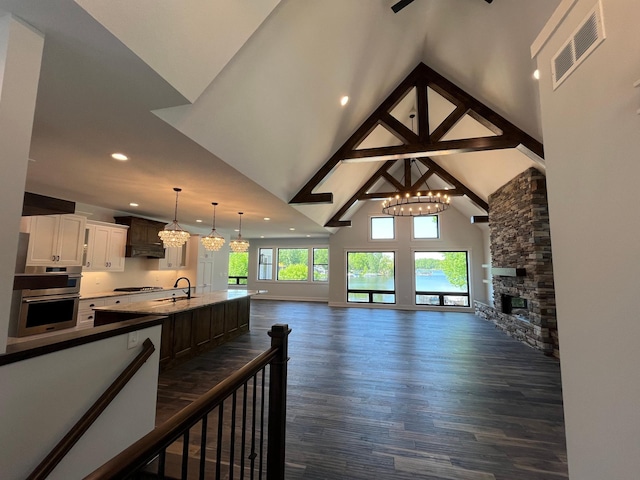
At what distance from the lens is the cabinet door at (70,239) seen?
4555 mm

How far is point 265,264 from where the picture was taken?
11.8 m

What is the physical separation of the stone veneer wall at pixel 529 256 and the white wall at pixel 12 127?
6.41 meters

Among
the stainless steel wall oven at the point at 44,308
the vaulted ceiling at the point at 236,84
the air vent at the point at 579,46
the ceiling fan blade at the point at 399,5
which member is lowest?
the stainless steel wall oven at the point at 44,308

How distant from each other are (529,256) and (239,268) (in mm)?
10206

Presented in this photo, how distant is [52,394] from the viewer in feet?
4.96

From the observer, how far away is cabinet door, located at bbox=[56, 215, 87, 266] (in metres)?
4.55

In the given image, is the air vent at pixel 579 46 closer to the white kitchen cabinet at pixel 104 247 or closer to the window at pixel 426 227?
the white kitchen cabinet at pixel 104 247

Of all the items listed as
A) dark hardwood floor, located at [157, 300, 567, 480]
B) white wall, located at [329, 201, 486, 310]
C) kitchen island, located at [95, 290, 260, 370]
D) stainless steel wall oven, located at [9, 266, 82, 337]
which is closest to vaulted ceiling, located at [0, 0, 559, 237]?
stainless steel wall oven, located at [9, 266, 82, 337]

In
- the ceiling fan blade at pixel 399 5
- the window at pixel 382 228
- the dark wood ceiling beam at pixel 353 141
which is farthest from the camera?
the window at pixel 382 228

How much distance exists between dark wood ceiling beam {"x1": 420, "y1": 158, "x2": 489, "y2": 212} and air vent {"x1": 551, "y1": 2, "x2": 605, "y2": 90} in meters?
6.39

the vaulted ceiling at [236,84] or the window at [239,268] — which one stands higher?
the vaulted ceiling at [236,84]

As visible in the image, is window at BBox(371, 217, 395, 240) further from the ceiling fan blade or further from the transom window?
the ceiling fan blade

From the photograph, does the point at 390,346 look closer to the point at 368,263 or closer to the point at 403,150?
the point at 403,150

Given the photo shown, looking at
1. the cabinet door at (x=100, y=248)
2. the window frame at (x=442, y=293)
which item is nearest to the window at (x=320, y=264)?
the window frame at (x=442, y=293)
